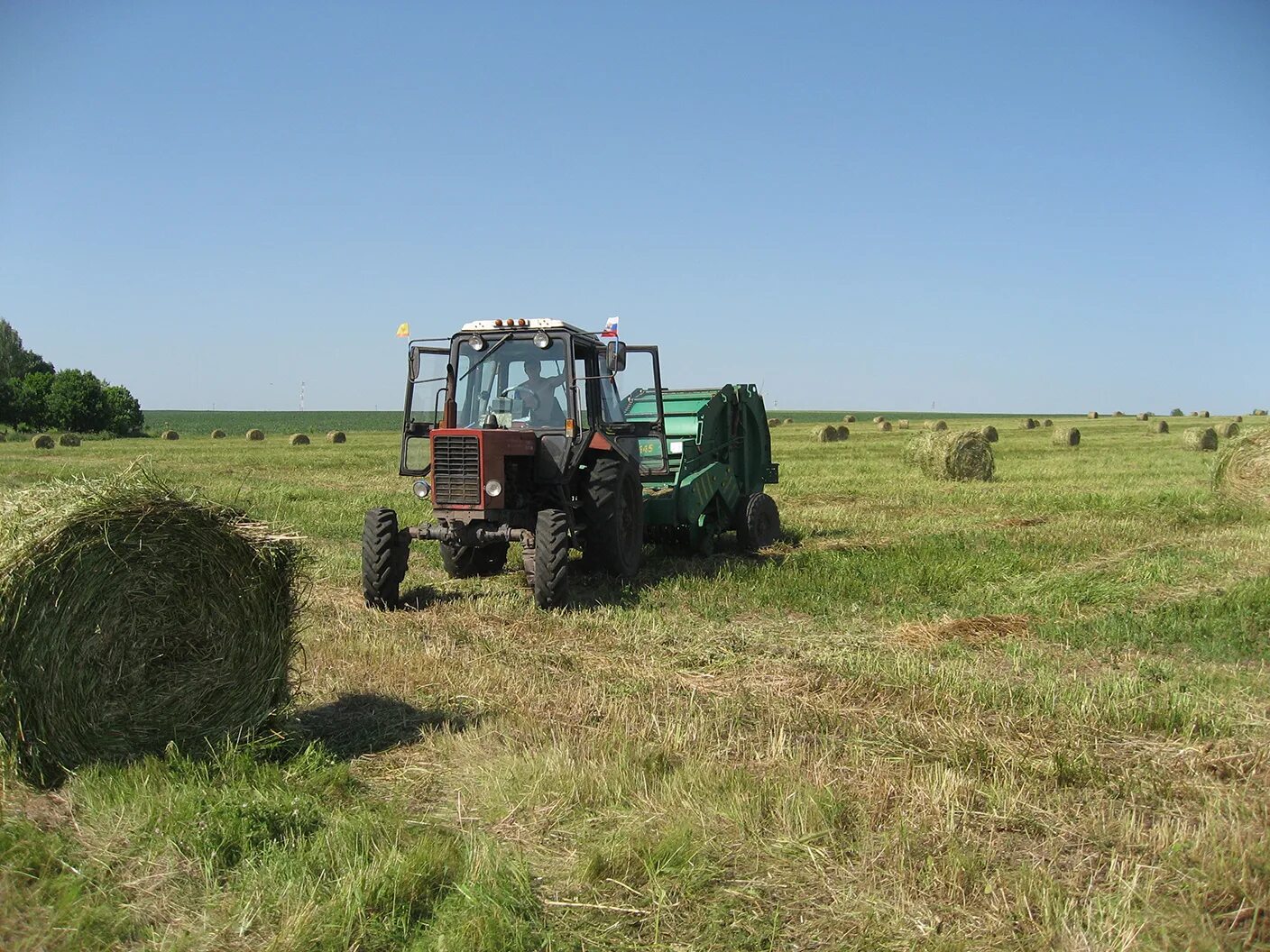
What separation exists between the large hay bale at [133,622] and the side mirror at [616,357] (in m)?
4.23

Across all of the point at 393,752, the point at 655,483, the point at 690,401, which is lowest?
the point at 393,752

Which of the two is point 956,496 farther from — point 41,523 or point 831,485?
point 41,523

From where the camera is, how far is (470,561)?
32.3 feet

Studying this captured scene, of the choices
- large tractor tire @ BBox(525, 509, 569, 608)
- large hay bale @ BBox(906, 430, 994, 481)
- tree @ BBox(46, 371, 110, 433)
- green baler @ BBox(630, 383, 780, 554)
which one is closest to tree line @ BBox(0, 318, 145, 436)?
tree @ BBox(46, 371, 110, 433)

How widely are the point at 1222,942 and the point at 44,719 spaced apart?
442 centimetres

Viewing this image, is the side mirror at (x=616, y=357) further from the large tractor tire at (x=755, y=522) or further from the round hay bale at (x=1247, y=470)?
the round hay bale at (x=1247, y=470)

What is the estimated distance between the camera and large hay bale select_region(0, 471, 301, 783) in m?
4.34

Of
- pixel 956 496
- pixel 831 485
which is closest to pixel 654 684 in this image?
pixel 956 496

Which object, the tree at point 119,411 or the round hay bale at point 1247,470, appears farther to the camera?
the tree at point 119,411

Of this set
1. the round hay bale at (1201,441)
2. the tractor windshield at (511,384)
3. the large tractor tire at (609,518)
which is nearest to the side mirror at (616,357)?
the tractor windshield at (511,384)

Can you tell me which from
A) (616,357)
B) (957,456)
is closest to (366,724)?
(616,357)

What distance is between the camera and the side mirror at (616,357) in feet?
29.2

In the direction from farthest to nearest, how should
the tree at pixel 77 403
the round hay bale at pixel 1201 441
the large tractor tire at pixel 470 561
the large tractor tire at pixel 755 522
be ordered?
the tree at pixel 77 403, the round hay bale at pixel 1201 441, the large tractor tire at pixel 755 522, the large tractor tire at pixel 470 561

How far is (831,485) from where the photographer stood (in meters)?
18.5
